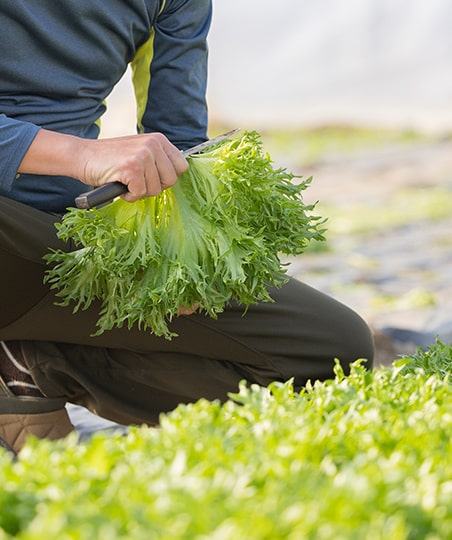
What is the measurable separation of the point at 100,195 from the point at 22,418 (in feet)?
3.46

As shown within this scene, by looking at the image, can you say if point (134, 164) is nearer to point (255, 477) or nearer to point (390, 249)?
point (255, 477)

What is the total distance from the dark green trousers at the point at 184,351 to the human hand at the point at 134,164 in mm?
416

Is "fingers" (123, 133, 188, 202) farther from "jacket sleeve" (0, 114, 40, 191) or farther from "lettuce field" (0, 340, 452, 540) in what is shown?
"lettuce field" (0, 340, 452, 540)

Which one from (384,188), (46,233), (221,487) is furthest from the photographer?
(384,188)

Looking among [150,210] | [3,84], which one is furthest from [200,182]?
[3,84]

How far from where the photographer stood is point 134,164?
2.43m

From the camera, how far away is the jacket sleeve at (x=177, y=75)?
3.29 meters

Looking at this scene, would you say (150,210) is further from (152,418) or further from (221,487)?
(221,487)

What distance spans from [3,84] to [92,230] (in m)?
0.65

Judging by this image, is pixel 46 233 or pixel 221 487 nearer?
pixel 221 487

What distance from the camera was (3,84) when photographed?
9.29ft

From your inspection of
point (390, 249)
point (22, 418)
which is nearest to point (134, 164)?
point (22, 418)

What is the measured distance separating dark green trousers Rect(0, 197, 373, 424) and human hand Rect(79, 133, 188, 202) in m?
0.42

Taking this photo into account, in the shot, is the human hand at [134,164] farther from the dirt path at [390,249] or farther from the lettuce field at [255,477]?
the dirt path at [390,249]
